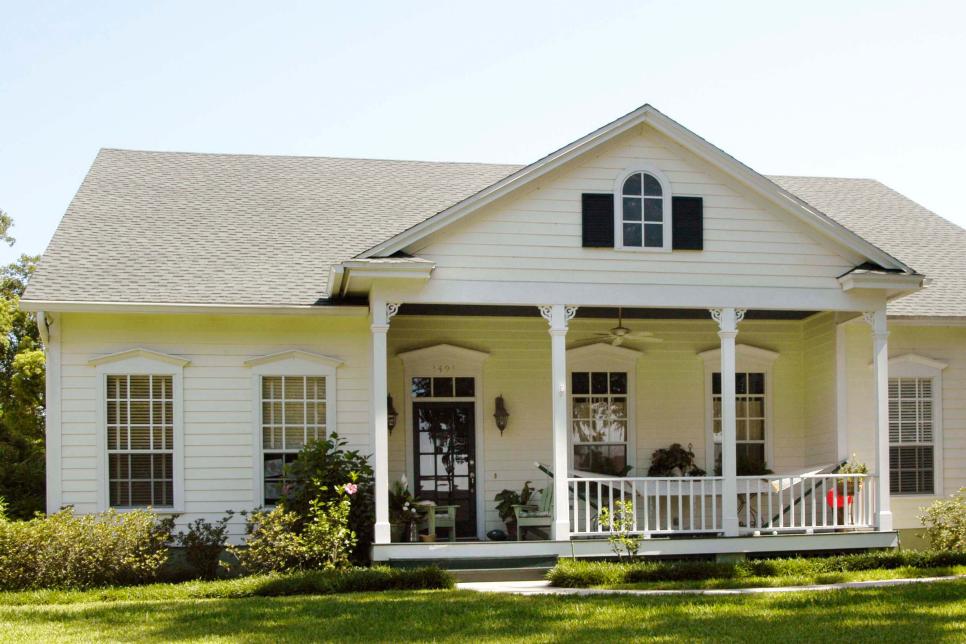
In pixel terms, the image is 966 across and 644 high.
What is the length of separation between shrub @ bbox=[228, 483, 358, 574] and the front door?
2.83 metres

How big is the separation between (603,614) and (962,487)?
8453 mm

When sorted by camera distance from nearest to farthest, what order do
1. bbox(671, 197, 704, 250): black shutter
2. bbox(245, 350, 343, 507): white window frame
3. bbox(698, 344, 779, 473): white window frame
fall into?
bbox(671, 197, 704, 250): black shutter → bbox(245, 350, 343, 507): white window frame → bbox(698, 344, 779, 473): white window frame

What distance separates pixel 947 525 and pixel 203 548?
1004 cm

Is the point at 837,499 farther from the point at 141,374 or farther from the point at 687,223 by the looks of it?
the point at 141,374

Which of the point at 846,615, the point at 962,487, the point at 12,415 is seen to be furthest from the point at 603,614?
the point at 12,415

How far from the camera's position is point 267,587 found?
500 inches

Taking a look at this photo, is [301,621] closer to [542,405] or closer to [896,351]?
[542,405]

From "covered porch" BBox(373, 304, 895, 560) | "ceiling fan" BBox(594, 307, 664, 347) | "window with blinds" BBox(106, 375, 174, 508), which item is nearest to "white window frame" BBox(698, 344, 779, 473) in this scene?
"covered porch" BBox(373, 304, 895, 560)

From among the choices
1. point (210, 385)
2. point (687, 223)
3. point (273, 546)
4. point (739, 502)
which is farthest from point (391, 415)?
point (739, 502)

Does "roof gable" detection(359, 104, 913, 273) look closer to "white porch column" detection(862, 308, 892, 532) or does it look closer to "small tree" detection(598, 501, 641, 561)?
"white porch column" detection(862, 308, 892, 532)

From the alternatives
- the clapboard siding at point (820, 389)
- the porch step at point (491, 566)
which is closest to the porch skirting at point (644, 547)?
the porch step at point (491, 566)

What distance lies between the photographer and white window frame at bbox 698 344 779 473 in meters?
17.6

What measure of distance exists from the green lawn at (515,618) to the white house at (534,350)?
8.61 ft

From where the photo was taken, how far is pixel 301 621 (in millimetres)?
10594
